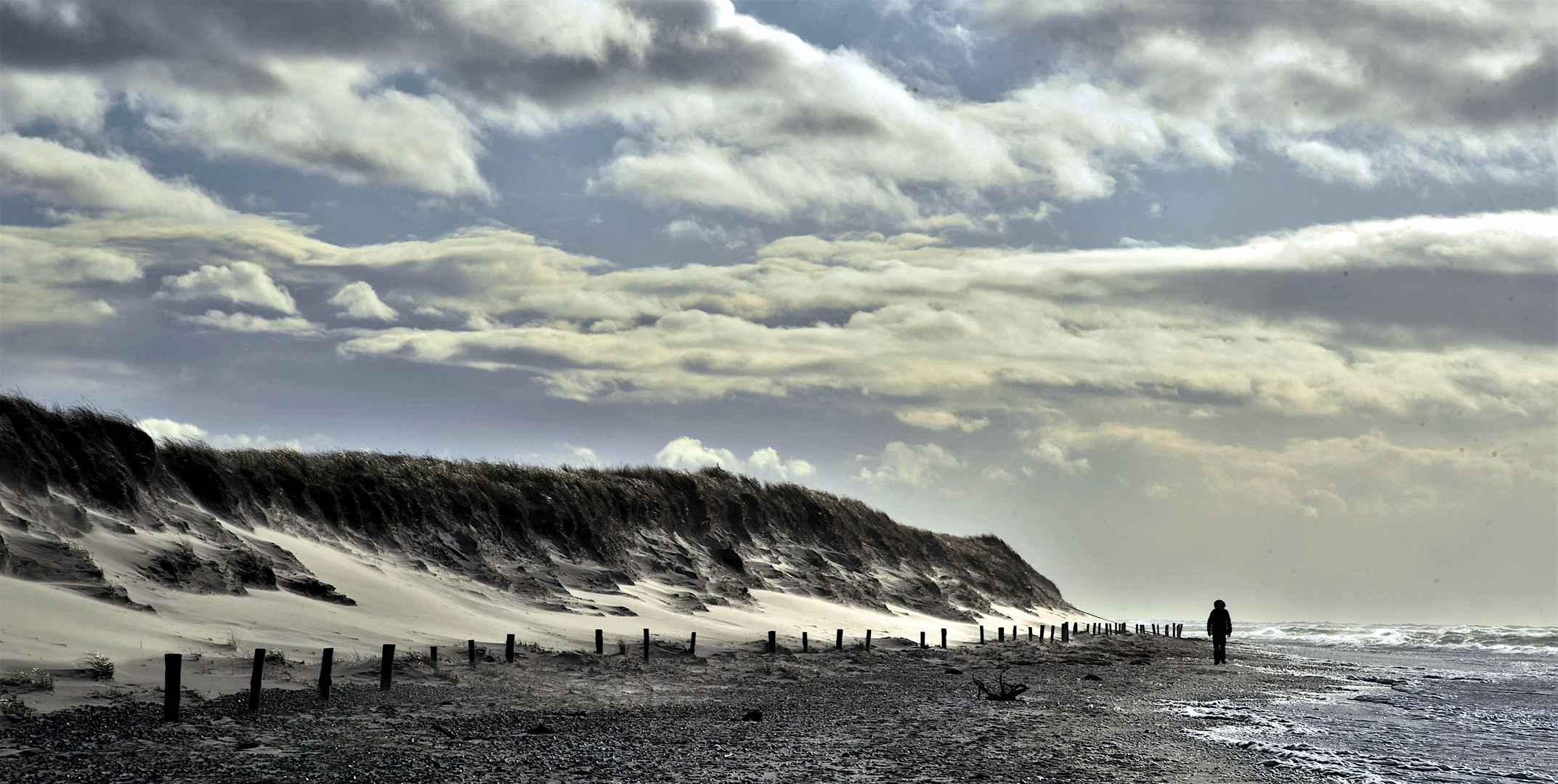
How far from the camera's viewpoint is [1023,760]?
1408 cm

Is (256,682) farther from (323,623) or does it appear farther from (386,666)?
(323,623)

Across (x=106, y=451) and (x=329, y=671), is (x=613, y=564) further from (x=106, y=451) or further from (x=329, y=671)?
(x=329, y=671)

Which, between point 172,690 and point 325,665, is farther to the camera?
point 325,665

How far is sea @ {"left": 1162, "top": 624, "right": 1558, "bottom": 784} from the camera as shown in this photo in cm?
1509

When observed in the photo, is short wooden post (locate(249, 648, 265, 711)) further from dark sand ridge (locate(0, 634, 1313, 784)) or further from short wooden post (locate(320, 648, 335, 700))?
short wooden post (locate(320, 648, 335, 700))

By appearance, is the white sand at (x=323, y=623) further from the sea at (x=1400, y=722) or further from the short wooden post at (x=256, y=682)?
the sea at (x=1400, y=722)

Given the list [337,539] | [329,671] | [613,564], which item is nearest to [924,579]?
[613,564]

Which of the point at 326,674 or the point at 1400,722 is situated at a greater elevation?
the point at 326,674

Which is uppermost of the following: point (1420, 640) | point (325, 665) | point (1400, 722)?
point (325, 665)

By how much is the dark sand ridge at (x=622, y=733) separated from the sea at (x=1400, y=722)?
3.56 ft

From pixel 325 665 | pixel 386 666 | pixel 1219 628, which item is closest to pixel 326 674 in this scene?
pixel 325 665

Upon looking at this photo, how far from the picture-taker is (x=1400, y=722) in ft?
67.2

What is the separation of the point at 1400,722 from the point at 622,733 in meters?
15.3

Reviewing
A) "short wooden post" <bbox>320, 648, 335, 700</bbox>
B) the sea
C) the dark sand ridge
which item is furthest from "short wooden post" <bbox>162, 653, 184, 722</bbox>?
the sea
